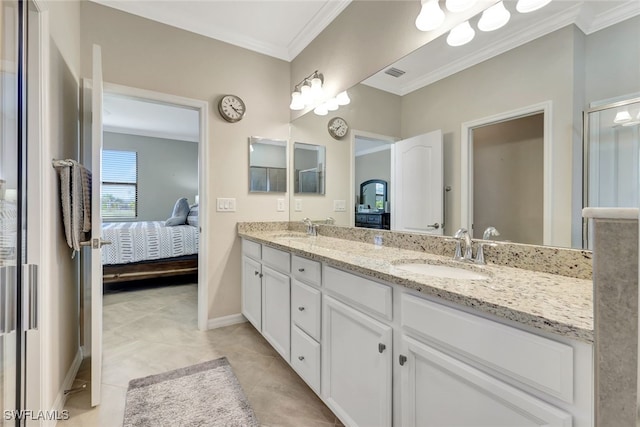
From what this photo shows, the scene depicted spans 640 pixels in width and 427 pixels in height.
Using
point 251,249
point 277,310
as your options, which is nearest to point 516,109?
point 277,310

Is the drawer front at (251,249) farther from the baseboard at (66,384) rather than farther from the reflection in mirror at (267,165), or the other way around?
the baseboard at (66,384)

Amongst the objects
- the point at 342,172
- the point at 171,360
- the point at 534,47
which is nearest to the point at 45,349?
the point at 171,360

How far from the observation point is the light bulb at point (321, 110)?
2.40 m

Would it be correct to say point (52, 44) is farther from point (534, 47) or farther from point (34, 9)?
point (534, 47)

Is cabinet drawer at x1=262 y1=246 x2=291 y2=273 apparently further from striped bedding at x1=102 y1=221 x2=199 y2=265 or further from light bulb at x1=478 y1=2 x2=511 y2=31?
striped bedding at x1=102 y1=221 x2=199 y2=265

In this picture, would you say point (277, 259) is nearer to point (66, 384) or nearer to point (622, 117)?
point (66, 384)

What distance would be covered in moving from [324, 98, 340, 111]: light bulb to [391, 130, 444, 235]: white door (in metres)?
0.75

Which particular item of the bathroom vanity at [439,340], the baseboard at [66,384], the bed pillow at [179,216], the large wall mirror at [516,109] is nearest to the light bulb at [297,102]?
the large wall mirror at [516,109]

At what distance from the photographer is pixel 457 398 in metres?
0.81

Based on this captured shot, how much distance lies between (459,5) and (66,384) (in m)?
2.93

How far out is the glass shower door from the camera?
33.7 inches

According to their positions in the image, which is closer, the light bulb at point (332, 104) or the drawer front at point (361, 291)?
the drawer front at point (361, 291)

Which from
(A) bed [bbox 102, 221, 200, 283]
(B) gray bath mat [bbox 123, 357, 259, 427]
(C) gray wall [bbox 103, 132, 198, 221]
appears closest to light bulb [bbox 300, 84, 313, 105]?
(A) bed [bbox 102, 221, 200, 283]

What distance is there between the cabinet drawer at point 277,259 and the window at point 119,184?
4988 millimetres
